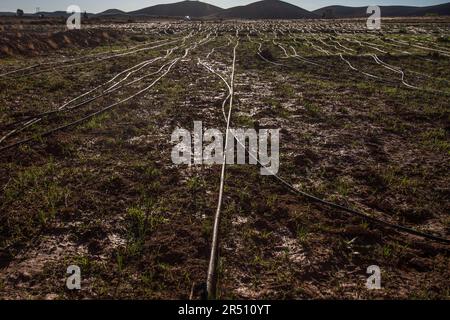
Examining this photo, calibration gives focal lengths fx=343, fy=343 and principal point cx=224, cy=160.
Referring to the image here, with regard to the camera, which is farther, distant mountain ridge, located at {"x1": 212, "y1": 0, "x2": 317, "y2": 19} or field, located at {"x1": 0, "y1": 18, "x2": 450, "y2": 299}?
distant mountain ridge, located at {"x1": 212, "y1": 0, "x2": 317, "y2": 19}

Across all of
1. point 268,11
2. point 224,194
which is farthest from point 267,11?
point 224,194

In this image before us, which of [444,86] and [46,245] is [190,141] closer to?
[46,245]

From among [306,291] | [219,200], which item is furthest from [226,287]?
[219,200]

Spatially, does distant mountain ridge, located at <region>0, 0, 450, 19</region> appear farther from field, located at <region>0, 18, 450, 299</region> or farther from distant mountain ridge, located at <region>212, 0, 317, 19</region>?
field, located at <region>0, 18, 450, 299</region>

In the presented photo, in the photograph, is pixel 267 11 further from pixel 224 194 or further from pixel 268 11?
pixel 224 194

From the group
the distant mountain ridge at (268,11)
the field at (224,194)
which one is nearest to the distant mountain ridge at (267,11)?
the distant mountain ridge at (268,11)

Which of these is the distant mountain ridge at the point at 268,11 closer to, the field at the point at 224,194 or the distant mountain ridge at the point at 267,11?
the distant mountain ridge at the point at 267,11

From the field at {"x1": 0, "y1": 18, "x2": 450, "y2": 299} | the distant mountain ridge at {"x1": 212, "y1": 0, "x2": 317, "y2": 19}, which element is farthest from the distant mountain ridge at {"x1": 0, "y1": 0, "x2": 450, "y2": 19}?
the field at {"x1": 0, "y1": 18, "x2": 450, "y2": 299}
